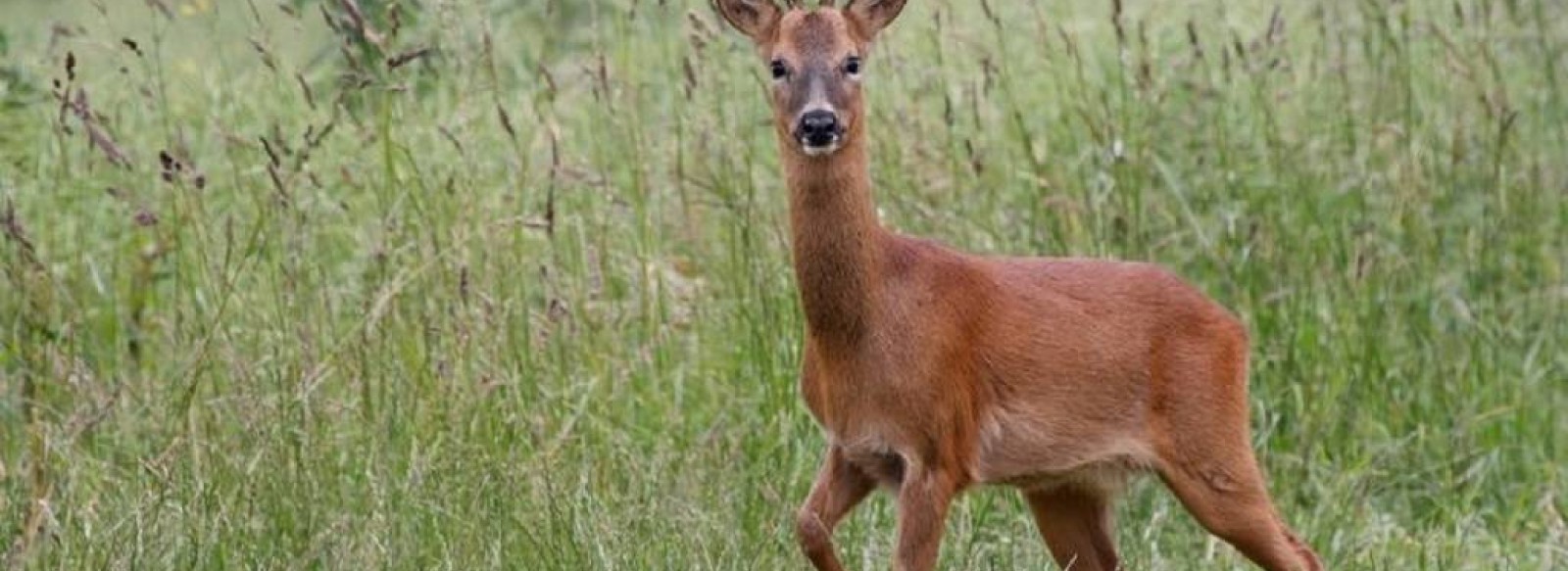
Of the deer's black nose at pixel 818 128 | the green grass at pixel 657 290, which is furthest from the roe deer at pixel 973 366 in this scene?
the green grass at pixel 657 290

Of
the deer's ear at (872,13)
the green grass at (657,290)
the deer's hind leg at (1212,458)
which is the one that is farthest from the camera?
the green grass at (657,290)

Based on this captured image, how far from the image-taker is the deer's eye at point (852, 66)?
645cm

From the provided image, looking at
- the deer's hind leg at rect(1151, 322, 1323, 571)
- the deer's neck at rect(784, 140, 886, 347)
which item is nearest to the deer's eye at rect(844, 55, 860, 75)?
the deer's neck at rect(784, 140, 886, 347)

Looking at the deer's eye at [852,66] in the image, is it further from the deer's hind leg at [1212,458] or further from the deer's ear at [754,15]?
the deer's hind leg at [1212,458]

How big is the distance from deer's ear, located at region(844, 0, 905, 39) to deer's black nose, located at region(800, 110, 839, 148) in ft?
1.41

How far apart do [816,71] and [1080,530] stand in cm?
134

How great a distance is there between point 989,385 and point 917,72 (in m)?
2.47

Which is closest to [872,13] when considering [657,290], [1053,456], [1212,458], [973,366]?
[973,366]

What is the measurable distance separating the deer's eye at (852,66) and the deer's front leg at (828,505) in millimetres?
711

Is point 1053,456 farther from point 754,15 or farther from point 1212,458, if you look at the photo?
point 754,15

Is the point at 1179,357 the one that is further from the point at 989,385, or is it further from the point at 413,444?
the point at 413,444

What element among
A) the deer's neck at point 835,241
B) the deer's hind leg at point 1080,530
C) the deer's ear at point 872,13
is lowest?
the deer's hind leg at point 1080,530

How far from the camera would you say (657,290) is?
8.51 metres

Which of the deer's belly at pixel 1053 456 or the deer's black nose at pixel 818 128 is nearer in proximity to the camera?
the deer's black nose at pixel 818 128
